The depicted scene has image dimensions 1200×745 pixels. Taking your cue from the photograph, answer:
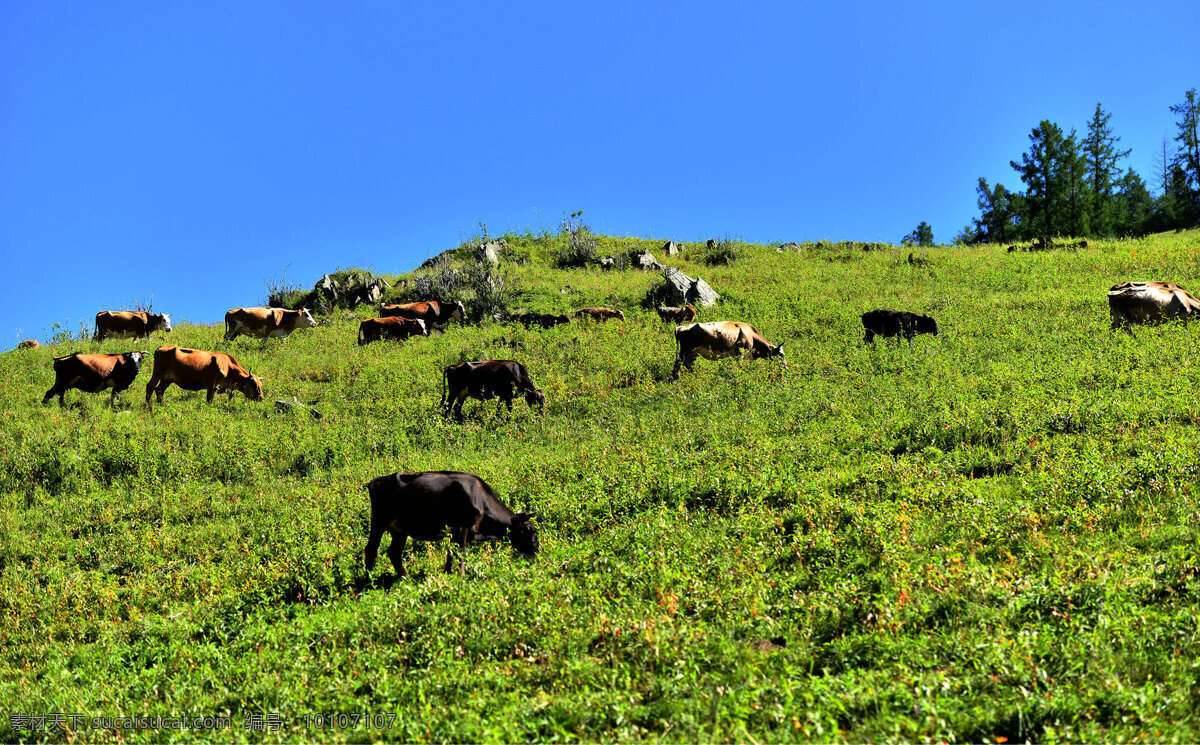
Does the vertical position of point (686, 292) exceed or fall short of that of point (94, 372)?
it exceeds it

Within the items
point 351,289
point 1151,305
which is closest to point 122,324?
point 351,289

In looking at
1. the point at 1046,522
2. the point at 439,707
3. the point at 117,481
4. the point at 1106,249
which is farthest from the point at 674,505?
the point at 1106,249

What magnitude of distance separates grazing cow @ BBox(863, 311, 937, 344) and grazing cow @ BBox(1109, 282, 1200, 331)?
4.85 metres

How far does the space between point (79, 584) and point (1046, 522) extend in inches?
518

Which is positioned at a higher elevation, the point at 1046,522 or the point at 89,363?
the point at 89,363

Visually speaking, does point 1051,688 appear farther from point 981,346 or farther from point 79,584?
point 981,346

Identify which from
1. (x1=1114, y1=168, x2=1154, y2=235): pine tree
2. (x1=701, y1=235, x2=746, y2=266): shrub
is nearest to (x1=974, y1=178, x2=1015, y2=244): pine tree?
(x1=1114, y1=168, x2=1154, y2=235): pine tree

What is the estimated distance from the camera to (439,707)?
550 centimetres

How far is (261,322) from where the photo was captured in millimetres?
29859

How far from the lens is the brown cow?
29.5 metres

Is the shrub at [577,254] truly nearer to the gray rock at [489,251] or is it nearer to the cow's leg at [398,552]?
the gray rock at [489,251]

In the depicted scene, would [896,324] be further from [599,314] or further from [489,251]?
[489,251]

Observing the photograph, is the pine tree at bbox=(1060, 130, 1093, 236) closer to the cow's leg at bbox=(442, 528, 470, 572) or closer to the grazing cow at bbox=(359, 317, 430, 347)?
the grazing cow at bbox=(359, 317, 430, 347)

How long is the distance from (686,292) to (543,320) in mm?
6621
